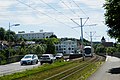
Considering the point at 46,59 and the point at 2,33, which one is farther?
the point at 2,33

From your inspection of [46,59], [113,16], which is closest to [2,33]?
[46,59]

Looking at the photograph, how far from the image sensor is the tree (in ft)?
122

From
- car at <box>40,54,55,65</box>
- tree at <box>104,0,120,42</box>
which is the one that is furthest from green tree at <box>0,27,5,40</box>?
tree at <box>104,0,120,42</box>

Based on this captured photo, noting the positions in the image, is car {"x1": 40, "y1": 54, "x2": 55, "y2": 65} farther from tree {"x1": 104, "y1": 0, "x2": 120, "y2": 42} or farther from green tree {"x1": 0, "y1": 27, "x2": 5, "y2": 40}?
green tree {"x1": 0, "y1": 27, "x2": 5, "y2": 40}

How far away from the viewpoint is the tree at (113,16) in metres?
37.3

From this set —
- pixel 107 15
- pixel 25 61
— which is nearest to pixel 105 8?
pixel 107 15

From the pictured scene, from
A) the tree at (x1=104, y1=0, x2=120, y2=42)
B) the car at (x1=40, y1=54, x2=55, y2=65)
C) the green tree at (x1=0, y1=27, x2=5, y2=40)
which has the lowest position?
the car at (x1=40, y1=54, x2=55, y2=65)

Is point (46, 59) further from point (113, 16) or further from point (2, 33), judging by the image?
point (2, 33)

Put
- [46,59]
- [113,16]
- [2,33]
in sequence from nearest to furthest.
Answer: [113,16] → [46,59] → [2,33]

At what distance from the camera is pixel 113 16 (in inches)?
1497

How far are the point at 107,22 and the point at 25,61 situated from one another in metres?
15.8

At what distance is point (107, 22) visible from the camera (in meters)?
39.7

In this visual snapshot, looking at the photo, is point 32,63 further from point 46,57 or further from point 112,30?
point 112,30

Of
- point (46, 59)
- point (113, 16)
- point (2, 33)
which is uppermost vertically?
point (2, 33)
